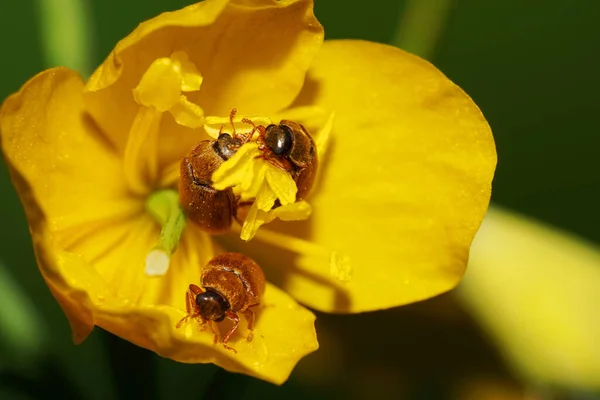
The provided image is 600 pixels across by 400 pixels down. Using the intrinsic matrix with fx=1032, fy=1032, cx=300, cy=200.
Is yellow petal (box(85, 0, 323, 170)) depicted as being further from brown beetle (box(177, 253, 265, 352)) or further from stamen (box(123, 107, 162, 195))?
brown beetle (box(177, 253, 265, 352))

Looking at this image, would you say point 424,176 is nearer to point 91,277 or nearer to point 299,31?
point 299,31

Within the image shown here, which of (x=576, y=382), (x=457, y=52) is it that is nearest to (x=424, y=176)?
(x=457, y=52)

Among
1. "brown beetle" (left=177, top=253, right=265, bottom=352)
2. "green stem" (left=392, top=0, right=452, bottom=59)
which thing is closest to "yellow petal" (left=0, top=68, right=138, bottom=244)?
"brown beetle" (left=177, top=253, right=265, bottom=352)

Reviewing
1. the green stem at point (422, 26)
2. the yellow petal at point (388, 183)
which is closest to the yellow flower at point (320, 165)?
the yellow petal at point (388, 183)

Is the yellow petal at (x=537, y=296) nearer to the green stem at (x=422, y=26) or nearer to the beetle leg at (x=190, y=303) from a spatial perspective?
the green stem at (x=422, y=26)

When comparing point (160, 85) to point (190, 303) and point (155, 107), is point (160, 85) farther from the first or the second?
point (190, 303)

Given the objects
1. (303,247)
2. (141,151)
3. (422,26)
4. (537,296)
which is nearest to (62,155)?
(141,151)

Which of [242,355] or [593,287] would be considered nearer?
[242,355]
